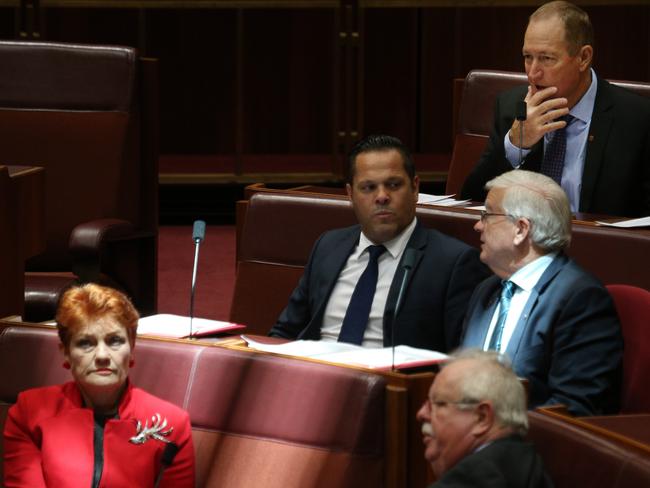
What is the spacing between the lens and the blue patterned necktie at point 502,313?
2.58m

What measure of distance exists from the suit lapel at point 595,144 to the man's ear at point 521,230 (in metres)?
0.71

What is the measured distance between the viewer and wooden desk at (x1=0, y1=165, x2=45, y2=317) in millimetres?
3283

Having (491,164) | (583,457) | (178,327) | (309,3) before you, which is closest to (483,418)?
(583,457)

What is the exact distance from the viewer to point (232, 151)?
239 inches

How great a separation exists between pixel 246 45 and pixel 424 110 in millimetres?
814

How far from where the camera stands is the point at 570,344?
2.44 meters

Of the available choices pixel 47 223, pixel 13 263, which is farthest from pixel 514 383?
pixel 47 223

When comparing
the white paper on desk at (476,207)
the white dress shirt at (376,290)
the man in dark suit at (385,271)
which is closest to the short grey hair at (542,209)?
the man in dark suit at (385,271)

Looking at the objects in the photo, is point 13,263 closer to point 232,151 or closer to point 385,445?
point 385,445

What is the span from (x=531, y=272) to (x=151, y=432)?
76 cm

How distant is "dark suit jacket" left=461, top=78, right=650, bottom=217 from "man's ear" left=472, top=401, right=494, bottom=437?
54.7 inches

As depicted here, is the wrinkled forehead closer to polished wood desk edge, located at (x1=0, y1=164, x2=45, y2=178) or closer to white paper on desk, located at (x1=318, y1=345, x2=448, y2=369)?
white paper on desk, located at (x1=318, y1=345, x2=448, y2=369)

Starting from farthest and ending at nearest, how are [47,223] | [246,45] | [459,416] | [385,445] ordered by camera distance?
[246,45] → [47,223] → [385,445] → [459,416]

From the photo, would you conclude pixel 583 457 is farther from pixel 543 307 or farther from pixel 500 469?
pixel 543 307
